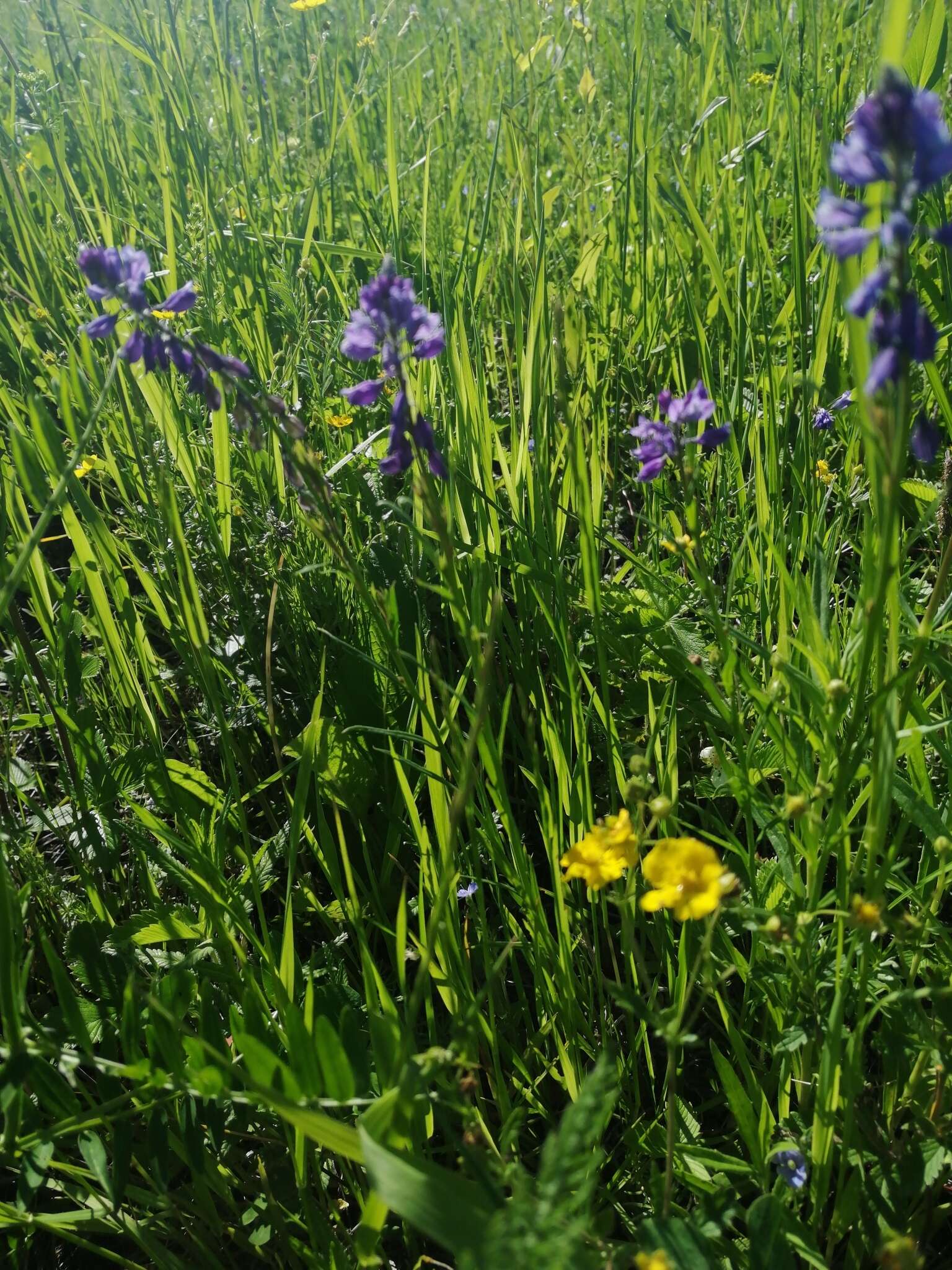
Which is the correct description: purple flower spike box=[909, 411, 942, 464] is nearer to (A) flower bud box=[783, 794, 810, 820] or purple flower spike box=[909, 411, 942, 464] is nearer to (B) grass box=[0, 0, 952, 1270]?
(B) grass box=[0, 0, 952, 1270]

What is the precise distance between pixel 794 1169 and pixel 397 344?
3.26 ft

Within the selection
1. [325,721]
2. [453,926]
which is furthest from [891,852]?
[325,721]

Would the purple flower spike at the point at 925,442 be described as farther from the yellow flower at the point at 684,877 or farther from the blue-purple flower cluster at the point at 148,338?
the blue-purple flower cluster at the point at 148,338

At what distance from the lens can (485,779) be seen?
4.98 ft

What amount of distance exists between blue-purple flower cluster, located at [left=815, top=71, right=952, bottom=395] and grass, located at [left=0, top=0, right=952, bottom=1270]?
89 mm

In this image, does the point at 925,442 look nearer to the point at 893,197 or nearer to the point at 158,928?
the point at 893,197

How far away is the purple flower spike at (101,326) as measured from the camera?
1.14 meters

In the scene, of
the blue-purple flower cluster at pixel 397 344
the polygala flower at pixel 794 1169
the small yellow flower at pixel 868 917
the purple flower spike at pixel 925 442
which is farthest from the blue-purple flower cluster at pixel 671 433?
the polygala flower at pixel 794 1169

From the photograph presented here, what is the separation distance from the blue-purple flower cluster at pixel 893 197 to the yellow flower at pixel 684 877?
444 mm

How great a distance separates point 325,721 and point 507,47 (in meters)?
2.52

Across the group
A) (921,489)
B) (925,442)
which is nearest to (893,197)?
(925,442)

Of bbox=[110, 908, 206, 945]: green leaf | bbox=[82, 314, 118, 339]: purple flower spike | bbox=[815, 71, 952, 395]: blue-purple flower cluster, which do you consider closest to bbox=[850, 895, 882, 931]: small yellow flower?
bbox=[815, 71, 952, 395]: blue-purple flower cluster

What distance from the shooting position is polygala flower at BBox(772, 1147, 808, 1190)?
3.36ft

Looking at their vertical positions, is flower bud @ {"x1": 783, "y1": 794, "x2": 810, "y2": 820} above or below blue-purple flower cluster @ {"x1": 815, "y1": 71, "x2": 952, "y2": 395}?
below
